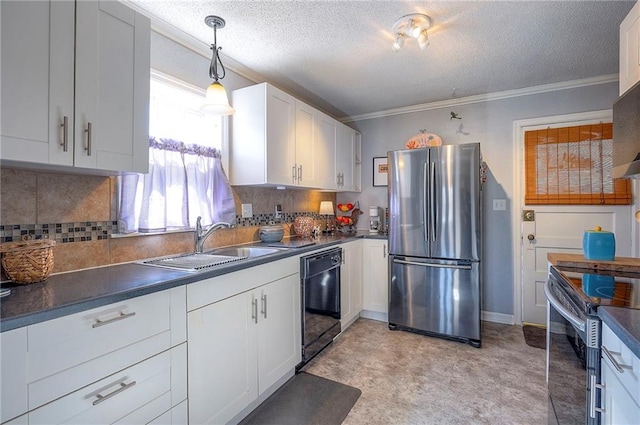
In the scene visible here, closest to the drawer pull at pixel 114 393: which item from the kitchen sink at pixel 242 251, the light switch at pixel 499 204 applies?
the kitchen sink at pixel 242 251

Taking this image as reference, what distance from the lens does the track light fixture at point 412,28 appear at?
1.91 m

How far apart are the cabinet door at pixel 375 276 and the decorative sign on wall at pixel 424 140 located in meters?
1.17

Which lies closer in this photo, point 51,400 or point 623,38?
point 51,400

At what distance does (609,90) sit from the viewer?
9.27 ft

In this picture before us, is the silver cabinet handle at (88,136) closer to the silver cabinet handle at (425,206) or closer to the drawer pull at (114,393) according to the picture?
the drawer pull at (114,393)

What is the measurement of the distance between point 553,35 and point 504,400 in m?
2.47

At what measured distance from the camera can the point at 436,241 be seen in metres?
2.79

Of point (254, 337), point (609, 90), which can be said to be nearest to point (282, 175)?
point (254, 337)

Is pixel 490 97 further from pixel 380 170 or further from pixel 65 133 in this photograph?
pixel 65 133

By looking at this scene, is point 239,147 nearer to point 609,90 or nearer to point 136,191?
point 136,191

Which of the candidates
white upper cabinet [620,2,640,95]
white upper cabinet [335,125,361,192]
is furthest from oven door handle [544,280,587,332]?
white upper cabinet [335,125,361,192]

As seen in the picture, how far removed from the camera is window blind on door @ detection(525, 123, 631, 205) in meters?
2.81

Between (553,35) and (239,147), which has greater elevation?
(553,35)

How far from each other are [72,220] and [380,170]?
3.13m
